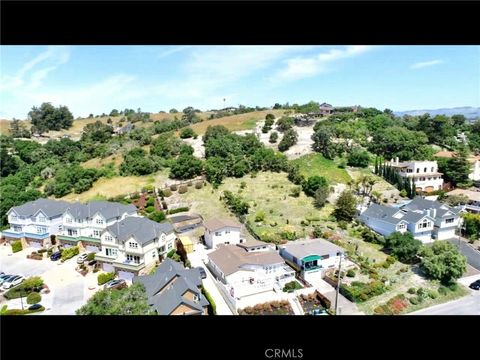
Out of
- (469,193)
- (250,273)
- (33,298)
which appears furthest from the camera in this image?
(469,193)

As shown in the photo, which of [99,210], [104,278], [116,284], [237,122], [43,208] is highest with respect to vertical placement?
[237,122]

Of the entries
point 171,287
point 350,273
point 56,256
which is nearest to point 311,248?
point 350,273

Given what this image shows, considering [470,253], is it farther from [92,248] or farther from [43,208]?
[43,208]

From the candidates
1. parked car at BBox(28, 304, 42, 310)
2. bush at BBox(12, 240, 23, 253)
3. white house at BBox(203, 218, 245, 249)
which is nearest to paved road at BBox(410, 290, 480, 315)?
white house at BBox(203, 218, 245, 249)

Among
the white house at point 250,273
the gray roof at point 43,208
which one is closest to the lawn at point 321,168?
the white house at point 250,273

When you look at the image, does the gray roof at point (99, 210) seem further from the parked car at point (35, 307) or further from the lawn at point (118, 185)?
the lawn at point (118, 185)

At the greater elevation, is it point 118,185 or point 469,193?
point 118,185

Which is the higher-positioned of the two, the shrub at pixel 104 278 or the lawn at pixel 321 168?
the lawn at pixel 321 168

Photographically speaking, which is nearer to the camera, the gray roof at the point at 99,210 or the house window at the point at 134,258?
the house window at the point at 134,258
